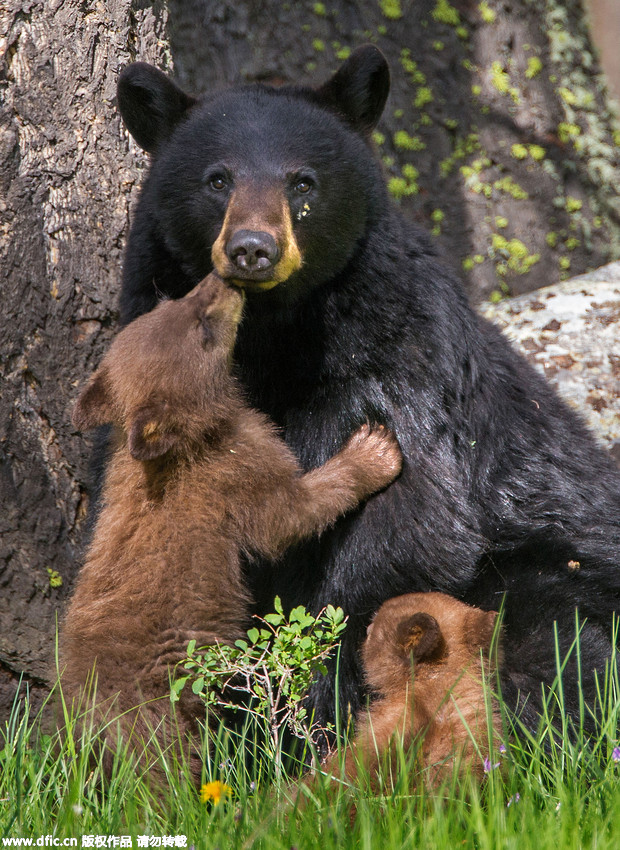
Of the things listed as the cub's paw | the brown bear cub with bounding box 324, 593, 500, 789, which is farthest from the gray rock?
the brown bear cub with bounding box 324, 593, 500, 789

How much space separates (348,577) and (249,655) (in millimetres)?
727

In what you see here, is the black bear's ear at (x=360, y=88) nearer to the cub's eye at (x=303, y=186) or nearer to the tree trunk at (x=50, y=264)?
the cub's eye at (x=303, y=186)

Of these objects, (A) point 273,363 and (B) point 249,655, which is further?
(A) point 273,363

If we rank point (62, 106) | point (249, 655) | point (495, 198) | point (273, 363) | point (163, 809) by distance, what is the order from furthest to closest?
point (495, 198) < point (62, 106) < point (273, 363) < point (249, 655) < point (163, 809)

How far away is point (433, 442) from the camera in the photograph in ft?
12.8

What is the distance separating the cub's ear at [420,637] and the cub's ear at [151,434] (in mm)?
1081

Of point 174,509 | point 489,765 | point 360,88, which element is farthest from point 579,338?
point 489,765

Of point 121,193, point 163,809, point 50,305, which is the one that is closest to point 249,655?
point 163,809

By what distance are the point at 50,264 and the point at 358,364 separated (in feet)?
5.59

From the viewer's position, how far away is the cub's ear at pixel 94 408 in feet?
11.9

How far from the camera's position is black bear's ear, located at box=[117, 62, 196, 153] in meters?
4.05

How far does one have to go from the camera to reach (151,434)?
3.37 m

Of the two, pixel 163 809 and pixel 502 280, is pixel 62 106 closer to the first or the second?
pixel 163 809

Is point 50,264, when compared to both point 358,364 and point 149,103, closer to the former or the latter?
point 149,103
